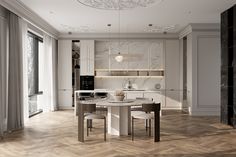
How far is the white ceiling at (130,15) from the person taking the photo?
6.01 metres

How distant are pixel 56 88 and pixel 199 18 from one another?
551cm

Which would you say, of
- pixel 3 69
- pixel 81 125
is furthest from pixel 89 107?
pixel 3 69

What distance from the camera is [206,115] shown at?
836 cm

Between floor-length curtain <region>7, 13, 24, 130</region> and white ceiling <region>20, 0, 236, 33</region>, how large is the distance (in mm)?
660

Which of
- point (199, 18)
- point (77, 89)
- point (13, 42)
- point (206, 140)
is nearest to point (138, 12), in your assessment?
point (199, 18)

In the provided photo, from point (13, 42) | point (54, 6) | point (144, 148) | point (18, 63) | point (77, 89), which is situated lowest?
point (144, 148)

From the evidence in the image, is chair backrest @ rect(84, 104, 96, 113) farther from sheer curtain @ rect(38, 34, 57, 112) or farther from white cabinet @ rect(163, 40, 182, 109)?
white cabinet @ rect(163, 40, 182, 109)

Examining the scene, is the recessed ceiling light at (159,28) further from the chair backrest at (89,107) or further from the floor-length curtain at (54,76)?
the chair backrest at (89,107)

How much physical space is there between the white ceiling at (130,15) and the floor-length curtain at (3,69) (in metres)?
0.61

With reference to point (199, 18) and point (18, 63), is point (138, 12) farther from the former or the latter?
point (18, 63)

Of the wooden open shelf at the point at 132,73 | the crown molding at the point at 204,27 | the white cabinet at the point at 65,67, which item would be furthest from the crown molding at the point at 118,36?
the crown molding at the point at 204,27

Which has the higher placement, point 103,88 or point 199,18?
point 199,18

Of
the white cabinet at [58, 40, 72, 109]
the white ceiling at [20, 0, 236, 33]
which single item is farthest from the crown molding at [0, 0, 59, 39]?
the white cabinet at [58, 40, 72, 109]

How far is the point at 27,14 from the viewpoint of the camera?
21.2 ft
